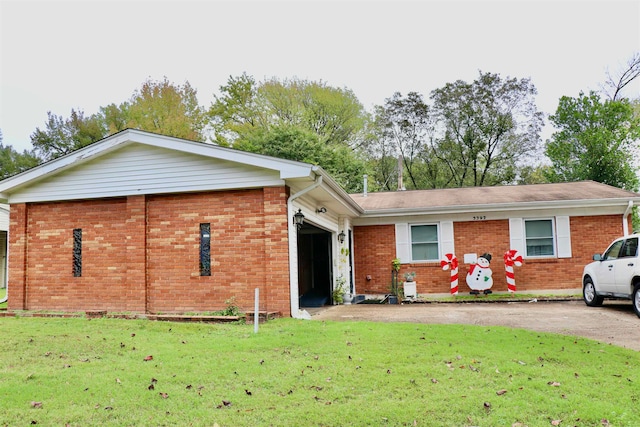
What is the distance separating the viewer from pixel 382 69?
37.3 meters

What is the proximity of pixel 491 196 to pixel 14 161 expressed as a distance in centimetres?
3937

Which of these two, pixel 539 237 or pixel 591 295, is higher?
pixel 539 237

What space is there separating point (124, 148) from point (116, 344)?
5.15 meters

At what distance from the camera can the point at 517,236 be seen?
15.3 meters

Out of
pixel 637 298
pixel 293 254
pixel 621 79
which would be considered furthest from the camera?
pixel 621 79

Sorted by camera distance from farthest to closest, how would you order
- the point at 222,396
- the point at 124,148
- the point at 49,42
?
the point at 49,42
the point at 124,148
the point at 222,396

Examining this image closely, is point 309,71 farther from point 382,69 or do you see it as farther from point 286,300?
point 286,300

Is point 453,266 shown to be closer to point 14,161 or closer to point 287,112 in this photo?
point 287,112

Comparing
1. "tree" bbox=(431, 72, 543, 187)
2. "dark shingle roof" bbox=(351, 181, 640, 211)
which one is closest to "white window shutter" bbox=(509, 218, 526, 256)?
"dark shingle roof" bbox=(351, 181, 640, 211)

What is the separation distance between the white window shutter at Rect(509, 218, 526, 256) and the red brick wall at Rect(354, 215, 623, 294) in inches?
5.9

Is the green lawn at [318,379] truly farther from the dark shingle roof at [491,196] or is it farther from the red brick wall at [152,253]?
the dark shingle roof at [491,196]

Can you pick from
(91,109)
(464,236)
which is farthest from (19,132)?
(464,236)

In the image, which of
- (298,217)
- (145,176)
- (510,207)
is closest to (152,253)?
(145,176)

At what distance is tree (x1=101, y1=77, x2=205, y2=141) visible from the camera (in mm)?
31703
